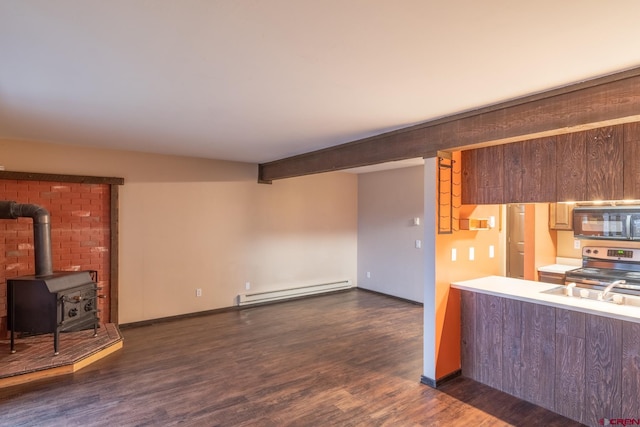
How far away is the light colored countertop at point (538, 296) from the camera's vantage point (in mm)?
2409

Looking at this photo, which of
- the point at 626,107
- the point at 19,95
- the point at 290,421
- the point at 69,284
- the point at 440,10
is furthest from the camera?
the point at 69,284

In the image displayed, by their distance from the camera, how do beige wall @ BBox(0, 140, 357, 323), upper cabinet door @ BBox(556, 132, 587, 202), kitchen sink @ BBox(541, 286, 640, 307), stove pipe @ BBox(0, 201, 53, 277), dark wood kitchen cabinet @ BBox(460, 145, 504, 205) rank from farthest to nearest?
beige wall @ BBox(0, 140, 357, 323) < stove pipe @ BBox(0, 201, 53, 277) < dark wood kitchen cabinet @ BBox(460, 145, 504, 205) < kitchen sink @ BBox(541, 286, 640, 307) < upper cabinet door @ BBox(556, 132, 587, 202)

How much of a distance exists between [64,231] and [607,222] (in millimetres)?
6446

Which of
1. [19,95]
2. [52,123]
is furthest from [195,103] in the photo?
[52,123]

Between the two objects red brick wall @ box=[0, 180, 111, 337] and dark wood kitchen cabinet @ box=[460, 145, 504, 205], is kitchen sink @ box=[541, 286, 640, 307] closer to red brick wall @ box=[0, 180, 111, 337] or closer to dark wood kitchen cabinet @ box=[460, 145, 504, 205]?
dark wood kitchen cabinet @ box=[460, 145, 504, 205]

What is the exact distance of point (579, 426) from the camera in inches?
98.6

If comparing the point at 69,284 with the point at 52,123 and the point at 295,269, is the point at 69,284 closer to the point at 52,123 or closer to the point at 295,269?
the point at 52,123

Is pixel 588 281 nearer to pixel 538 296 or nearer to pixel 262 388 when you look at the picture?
pixel 538 296

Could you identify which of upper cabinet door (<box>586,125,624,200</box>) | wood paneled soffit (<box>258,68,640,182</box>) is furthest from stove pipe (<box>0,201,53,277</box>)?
upper cabinet door (<box>586,125,624,200</box>)

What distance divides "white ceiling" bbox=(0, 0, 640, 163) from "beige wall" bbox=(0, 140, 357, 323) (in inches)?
65.7

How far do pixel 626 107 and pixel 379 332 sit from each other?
346 cm

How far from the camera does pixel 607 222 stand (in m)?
3.91

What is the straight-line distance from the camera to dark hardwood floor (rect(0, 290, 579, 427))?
2.62 m

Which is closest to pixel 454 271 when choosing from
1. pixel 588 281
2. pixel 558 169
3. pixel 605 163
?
pixel 558 169
